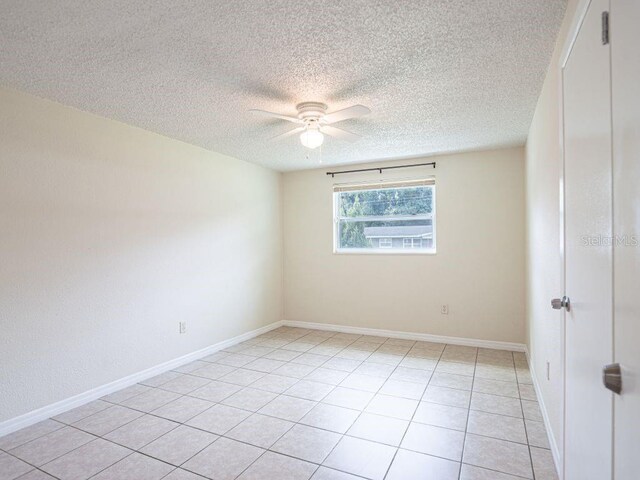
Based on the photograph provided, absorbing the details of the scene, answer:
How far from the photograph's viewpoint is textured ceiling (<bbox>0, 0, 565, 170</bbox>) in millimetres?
1632

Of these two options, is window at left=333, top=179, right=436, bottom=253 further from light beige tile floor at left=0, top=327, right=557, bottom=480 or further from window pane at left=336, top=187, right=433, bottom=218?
light beige tile floor at left=0, top=327, right=557, bottom=480

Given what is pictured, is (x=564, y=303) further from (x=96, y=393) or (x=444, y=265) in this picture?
(x=96, y=393)

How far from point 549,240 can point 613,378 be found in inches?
58.1

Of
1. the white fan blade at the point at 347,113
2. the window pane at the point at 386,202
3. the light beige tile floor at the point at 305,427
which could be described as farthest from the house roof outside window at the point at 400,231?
the white fan blade at the point at 347,113

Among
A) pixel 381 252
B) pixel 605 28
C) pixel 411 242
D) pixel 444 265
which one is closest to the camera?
pixel 605 28

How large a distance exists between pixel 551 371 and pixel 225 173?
3.67 m

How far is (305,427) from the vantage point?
2.41 metres

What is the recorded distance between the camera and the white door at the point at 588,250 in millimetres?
1063

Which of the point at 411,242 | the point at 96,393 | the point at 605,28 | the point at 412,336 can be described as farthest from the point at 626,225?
the point at 412,336

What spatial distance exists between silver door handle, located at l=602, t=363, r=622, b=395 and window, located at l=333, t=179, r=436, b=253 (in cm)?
353

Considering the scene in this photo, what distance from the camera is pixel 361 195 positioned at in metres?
4.93

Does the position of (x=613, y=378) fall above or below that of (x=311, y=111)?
below

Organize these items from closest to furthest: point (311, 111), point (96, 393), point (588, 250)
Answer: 1. point (588, 250)
2. point (311, 111)
3. point (96, 393)

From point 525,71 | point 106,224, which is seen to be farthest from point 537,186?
point 106,224
